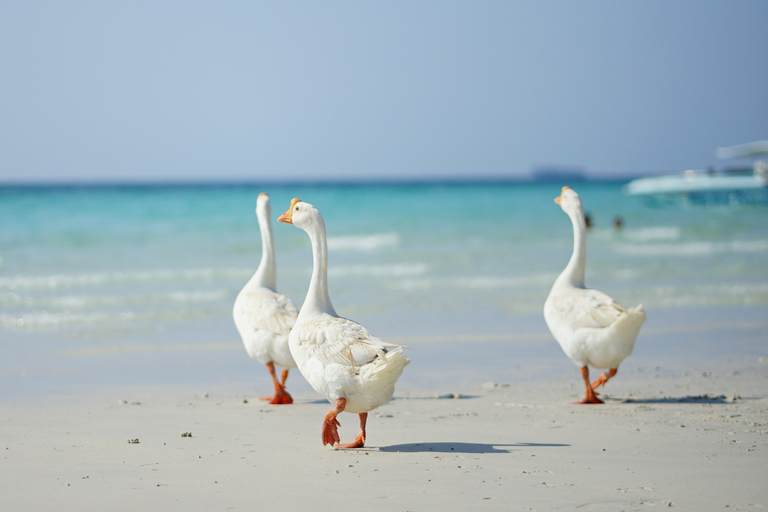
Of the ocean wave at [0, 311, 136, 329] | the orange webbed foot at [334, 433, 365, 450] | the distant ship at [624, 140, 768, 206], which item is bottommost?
the orange webbed foot at [334, 433, 365, 450]

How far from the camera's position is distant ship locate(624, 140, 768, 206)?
4425 centimetres

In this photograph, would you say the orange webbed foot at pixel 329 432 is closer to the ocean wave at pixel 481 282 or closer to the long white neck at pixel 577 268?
the long white neck at pixel 577 268

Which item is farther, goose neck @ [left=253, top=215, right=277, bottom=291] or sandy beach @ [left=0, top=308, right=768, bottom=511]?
goose neck @ [left=253, top=215, right=277, bottom=291]

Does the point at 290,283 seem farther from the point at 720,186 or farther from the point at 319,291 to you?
the point at 720,186

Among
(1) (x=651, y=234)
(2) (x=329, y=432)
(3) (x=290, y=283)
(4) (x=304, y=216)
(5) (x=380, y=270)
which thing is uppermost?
(1) (x=651, y=234)

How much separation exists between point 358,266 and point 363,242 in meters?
7.52

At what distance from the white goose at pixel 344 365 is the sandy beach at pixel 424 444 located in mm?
329

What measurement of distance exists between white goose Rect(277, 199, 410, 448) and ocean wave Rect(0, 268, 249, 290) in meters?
10.9

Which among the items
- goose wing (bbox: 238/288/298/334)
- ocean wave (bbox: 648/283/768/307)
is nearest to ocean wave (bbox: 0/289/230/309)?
goose wing (bbox: 238/288/298/334)

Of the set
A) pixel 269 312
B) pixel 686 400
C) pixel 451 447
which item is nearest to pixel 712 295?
pixel 686 400

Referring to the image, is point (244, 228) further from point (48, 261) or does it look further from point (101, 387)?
point (101, 387)

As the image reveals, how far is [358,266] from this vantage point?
61.2ft

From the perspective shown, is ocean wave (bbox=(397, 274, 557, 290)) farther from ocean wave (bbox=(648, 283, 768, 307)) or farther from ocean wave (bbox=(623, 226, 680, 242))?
ocean wave (bbox=(623, 226, 680, 242))

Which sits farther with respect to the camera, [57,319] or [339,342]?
[57,319]
